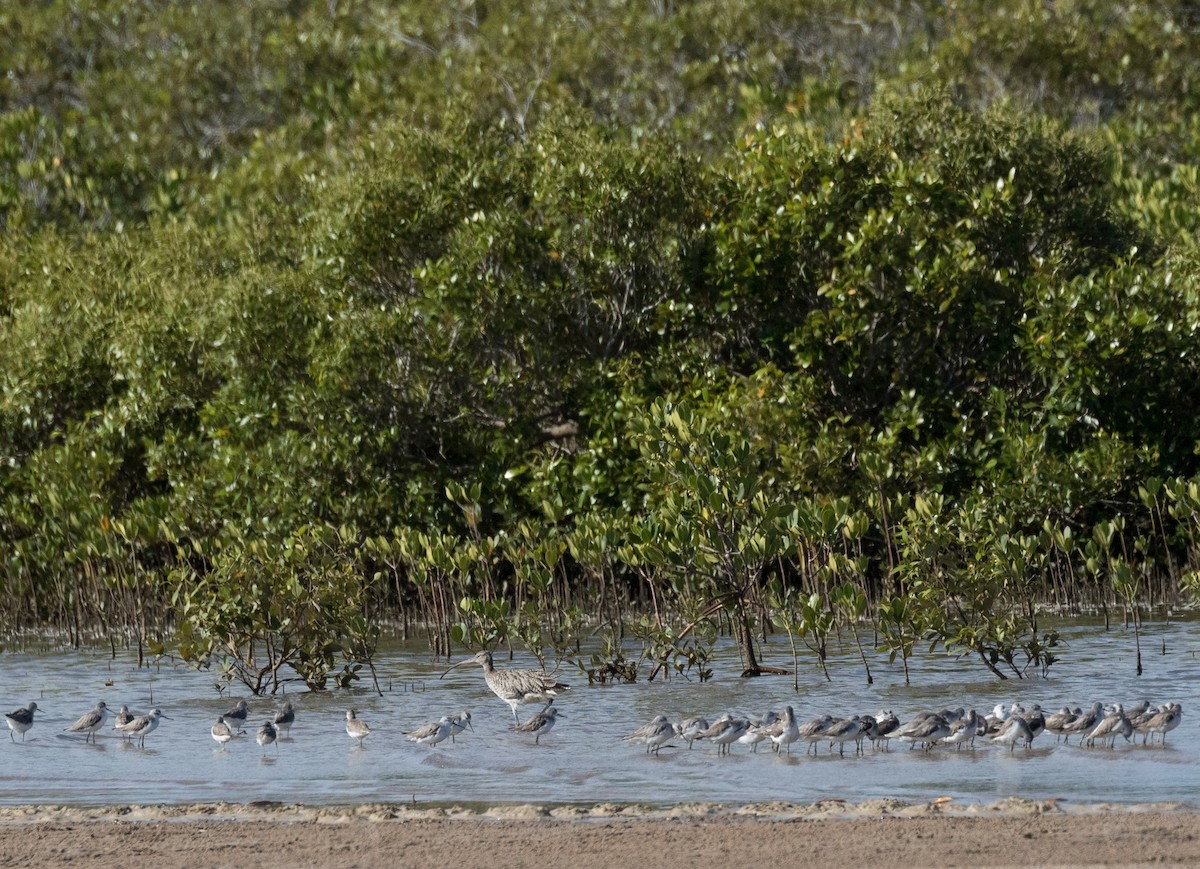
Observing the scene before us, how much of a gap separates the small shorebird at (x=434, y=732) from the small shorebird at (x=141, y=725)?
1653mm

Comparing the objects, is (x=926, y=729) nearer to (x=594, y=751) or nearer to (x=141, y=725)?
(x=594, y=751)

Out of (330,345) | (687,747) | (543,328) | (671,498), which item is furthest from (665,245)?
(687,747)

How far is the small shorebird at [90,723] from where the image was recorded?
10.4 m

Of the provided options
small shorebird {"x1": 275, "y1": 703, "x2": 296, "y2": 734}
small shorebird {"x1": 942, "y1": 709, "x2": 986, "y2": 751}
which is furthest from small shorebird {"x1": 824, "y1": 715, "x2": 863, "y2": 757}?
small shorebird {"x1": 275, "y1": 703, "x2": 296, "y2": 734}

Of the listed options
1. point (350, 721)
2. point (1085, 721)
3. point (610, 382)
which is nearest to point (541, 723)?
point (350, 721)

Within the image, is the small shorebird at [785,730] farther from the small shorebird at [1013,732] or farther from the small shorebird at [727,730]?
the small shorebird at [1013,732]

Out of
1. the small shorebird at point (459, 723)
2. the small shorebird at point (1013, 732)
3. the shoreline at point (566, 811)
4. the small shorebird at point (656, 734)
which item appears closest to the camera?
the shoreline at point (566, 811)

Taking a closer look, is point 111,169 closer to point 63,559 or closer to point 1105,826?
point 63,559

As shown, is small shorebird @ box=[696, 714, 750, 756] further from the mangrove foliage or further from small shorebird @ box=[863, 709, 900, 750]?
the mangrove foliage

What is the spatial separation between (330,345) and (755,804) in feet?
30.7

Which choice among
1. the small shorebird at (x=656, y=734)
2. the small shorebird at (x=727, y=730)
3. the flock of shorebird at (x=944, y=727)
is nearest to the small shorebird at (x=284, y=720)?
the small shorebird at (x=656, y=734)

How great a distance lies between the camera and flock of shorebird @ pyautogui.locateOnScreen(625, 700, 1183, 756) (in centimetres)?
894

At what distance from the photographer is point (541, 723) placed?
988 cm

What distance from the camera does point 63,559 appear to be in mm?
17000
